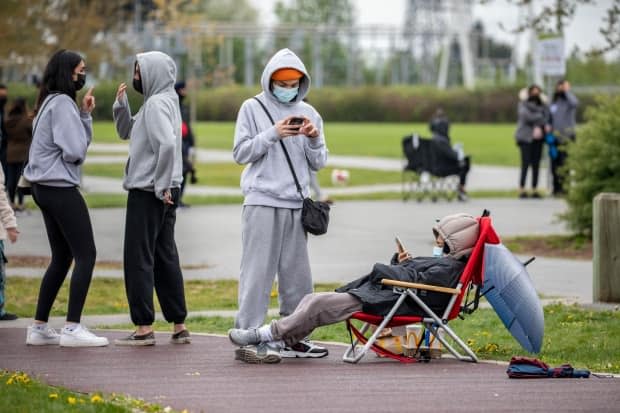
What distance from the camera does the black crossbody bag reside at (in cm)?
900

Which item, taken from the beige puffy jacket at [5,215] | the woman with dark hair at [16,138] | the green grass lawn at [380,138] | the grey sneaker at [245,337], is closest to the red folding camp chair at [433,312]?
the grey sneaker at [245,337]

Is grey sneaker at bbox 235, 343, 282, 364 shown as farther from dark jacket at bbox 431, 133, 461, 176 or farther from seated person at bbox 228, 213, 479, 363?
dark jacket at bbox 431, 133, 461, 176

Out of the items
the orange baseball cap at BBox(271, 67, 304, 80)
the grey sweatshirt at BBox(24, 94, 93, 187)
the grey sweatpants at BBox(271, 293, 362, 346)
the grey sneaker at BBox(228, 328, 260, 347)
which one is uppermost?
the orange baseball cap at BBox(271, 67, 304, 80)

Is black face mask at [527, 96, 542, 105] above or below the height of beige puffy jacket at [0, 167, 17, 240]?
below

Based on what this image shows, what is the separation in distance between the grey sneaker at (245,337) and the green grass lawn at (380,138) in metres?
31.4

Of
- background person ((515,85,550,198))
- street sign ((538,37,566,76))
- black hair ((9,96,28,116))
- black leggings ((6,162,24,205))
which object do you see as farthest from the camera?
street sign ((538,37,566,76))

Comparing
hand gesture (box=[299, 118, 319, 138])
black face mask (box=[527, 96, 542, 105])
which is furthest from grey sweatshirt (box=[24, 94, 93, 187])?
black face mask (box=[527, 96, 542, 105])

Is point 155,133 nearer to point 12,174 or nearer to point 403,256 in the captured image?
point 403,256

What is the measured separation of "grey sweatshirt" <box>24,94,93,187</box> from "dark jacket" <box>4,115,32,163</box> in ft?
38.8

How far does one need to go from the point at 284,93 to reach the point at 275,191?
24.7 inches

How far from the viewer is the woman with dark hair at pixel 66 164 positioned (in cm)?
964

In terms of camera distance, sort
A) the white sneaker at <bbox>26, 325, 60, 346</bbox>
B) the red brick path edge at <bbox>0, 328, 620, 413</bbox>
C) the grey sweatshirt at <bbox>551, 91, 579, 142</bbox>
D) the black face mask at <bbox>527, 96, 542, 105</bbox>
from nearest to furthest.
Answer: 1. the red brick path edge at <bbox>0, 328, 620, 413</bbox>
2. the white sneaker at <bbox>26, 325, 60, 346</bbox>
3. the black face mask at <bbox>527, 96, 542, 105</bbox>
4. the grey sweatshirt at <bbox>551, 91, 579, 142</bbox>

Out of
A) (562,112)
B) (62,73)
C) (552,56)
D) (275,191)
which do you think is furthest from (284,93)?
(552,56)

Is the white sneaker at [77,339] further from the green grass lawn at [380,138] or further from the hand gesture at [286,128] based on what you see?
the green grass lawn at [380,138]
